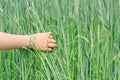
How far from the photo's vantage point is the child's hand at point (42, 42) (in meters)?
1.64

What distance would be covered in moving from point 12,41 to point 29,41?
6 centimetres

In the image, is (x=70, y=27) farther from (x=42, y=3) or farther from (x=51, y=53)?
(x=42, y=3)

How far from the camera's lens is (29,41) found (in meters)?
1.66

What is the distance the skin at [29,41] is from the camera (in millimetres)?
1635

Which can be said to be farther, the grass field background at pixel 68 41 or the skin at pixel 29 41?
the skin at pixel 29 41

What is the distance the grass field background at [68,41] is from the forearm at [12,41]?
5cm

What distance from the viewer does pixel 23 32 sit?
71.5 inches

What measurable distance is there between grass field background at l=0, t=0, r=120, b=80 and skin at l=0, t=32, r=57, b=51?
2cm

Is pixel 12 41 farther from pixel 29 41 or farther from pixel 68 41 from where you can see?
pixel 68 41

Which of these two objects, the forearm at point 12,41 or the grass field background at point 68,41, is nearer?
the grass field background at point 68,41

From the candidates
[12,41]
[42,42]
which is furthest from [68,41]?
[12,41]

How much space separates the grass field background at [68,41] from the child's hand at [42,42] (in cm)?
2

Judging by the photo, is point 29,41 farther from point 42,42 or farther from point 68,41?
point 68,41

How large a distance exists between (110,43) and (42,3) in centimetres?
48
